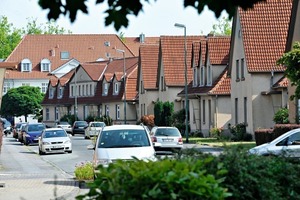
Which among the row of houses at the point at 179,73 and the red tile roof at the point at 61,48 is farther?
the red tile roof at the point at 61,48

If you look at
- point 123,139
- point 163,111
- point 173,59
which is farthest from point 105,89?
point 123,139

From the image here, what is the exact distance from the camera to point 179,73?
3004 inches

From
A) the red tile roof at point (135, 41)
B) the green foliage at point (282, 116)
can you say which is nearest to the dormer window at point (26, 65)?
the red tile roof at point (135, 41)

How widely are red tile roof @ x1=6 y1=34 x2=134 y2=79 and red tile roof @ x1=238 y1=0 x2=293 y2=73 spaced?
254ft

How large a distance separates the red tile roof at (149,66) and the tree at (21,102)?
3970 centimetres

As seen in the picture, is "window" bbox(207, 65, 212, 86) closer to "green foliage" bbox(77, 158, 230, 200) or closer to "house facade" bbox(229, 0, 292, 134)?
"house facade" bbox(229, 0, 292, 134)

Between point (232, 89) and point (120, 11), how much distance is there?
51.9 m

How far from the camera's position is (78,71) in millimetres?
108562

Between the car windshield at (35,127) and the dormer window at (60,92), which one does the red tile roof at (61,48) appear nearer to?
the dormer window at (60,92)

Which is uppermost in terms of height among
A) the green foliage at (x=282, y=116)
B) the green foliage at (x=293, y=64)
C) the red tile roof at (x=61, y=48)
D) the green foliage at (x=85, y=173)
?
the red tile roof at (x=61, y=48)

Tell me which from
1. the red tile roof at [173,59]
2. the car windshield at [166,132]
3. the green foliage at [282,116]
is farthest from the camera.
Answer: the red tile roof at [173,59]

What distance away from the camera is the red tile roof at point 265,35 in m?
53.9

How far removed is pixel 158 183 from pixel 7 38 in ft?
471

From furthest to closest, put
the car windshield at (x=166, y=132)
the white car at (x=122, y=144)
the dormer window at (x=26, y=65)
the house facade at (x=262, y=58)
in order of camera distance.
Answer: the dormer window at (x=26, y=65) → the house facade at (x=262, y=58) → the car windshield at (x=166, y=132) → the white car at (x=122, y=144)
